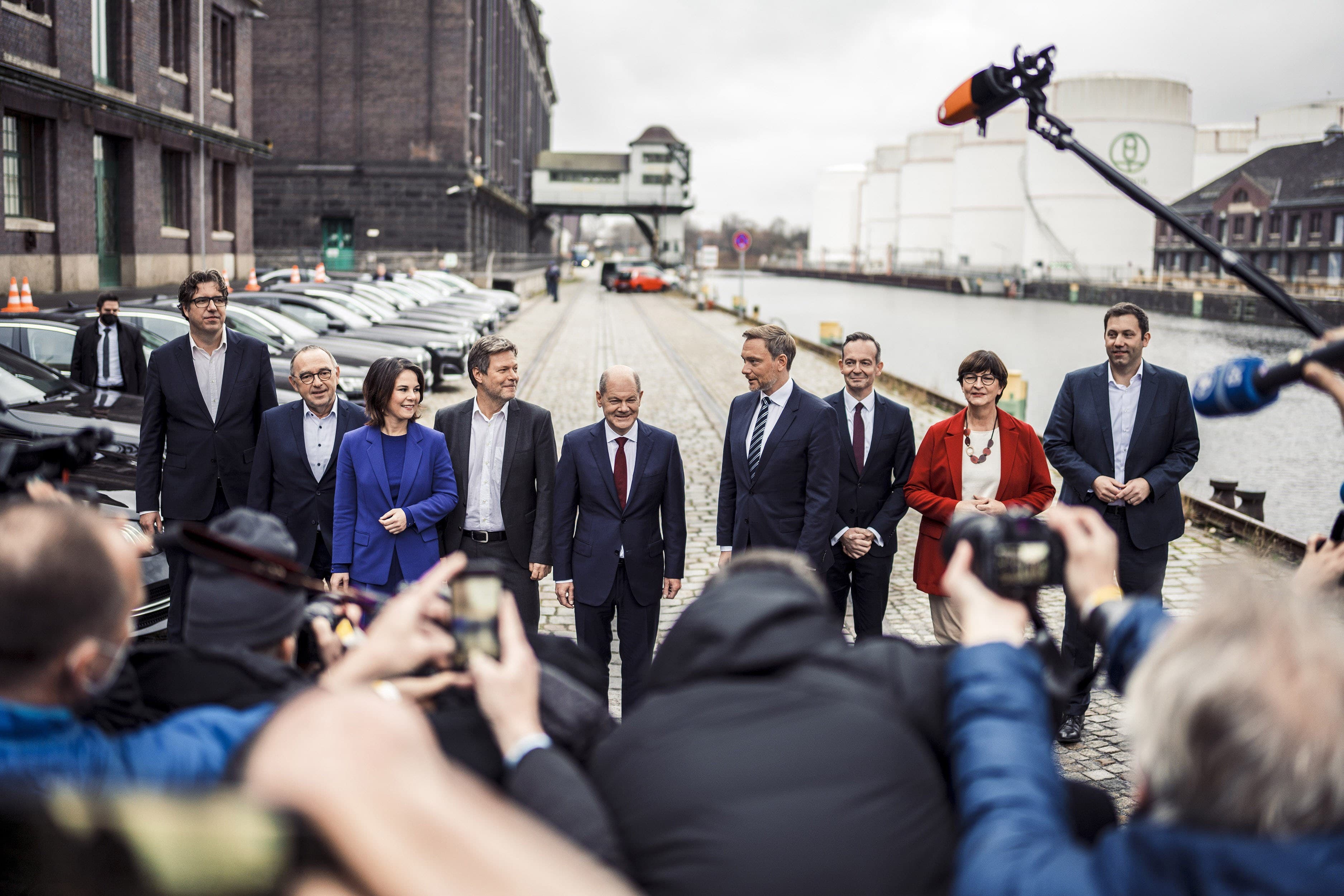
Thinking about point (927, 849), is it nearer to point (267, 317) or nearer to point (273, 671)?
point (273, 671)

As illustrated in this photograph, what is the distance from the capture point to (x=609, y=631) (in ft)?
17.8

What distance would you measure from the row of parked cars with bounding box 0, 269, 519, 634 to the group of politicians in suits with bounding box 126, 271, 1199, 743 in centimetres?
110

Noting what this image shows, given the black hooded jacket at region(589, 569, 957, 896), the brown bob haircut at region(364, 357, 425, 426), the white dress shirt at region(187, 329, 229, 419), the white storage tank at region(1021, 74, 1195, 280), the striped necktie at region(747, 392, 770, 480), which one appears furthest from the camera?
the white storage tank at region(1021, 74, 1195, 280)

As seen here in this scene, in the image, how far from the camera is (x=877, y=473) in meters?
5.70

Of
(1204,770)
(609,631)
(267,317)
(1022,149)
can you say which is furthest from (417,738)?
(1022,149)

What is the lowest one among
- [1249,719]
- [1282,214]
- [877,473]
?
[877,473]

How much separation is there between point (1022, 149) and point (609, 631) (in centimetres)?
10948

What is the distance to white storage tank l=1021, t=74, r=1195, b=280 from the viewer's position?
85.6m

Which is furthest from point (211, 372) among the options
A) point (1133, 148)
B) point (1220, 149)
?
point (1220, 149)

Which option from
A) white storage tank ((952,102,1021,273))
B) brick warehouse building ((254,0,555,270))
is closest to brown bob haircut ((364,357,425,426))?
brick warehouse building ((254,0,555,270))

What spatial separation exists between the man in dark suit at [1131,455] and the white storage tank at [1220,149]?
11617 centimetres

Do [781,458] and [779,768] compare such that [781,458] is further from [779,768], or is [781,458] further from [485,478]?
[779,768]

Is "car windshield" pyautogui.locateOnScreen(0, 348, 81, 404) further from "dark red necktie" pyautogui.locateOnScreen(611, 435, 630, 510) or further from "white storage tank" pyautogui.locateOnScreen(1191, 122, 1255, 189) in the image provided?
"white storage tank" pyautogui.locateOnScreen(1191, 122, 1255, 189)

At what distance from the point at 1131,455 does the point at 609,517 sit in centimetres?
268
